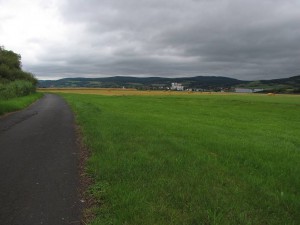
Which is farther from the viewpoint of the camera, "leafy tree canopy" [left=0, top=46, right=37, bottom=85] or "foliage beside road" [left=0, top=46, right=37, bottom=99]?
"leafy tree canopy" [left=0, top=46, right=37, bottom=85]

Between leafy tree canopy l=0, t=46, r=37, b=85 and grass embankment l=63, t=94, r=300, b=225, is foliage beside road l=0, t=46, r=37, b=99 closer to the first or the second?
leafy tree canopy l=0, t=46, r=37, b=85

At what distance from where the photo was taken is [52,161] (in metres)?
10.1

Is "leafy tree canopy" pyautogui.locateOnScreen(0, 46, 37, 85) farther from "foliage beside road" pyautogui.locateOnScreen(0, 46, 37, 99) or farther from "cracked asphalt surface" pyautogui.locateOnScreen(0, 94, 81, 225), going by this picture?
"cracked asphalt surface" pyautogui.locateOnScreen(0, 94, 81, 225)

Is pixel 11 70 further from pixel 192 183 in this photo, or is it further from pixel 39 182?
pixel 192 183

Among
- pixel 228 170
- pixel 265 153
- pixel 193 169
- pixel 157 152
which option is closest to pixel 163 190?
pixel 193 169

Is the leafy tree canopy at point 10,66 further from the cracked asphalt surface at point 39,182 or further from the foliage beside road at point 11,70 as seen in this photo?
the cracked asphalt surface at point 39,182

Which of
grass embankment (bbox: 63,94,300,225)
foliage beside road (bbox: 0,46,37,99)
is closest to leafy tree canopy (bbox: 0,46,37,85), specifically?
foliage beside road (bbox: 0,46,37,99)

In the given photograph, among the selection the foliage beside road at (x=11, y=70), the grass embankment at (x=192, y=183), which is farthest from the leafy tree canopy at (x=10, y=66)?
the grass embankment at (x=192, y=183)

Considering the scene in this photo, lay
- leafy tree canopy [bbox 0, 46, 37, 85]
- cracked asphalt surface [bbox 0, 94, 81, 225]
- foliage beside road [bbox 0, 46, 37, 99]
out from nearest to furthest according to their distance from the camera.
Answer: cracked asphalt surface [bbox 0, 94, 81, 225] < foliage beside road [bbox 0, 46, 37, 99] < leafy tree canopy [bbox 0, 46, 37, 85]

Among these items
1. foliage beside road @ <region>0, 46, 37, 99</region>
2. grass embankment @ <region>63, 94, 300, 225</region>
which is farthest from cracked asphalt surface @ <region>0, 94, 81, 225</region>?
foliage beside road @ <region>0, 46, 37, 99</region>

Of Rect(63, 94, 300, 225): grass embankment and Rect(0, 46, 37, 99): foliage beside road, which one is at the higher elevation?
Rect(0, 46, 37, 99): foliage beside road

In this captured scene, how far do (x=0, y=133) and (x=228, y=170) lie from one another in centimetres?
1166

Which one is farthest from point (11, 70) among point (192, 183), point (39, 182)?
point (192, 183)

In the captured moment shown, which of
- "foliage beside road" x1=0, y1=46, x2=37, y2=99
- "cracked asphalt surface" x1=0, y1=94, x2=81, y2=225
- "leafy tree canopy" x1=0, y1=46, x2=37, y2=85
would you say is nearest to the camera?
"cracked asphalt surface" x1=0, y1=94, x2=81, y2=225
